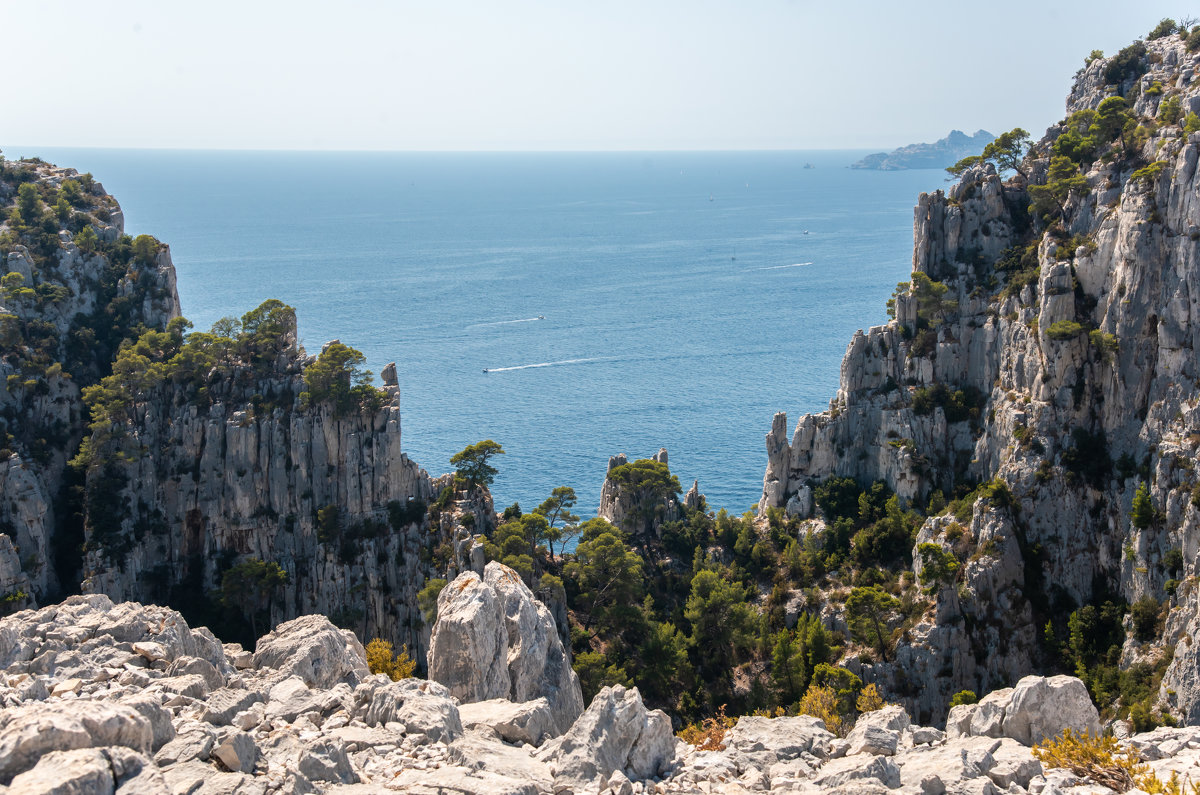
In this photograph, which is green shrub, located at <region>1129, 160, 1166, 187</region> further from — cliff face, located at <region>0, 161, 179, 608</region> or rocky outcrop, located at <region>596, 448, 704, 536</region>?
cliff face, located at <region>0, 161, 179, 608</region>

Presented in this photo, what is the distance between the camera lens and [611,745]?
3322cm

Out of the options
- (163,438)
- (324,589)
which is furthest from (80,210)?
(324,589)

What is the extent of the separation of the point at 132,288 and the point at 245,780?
82.4m

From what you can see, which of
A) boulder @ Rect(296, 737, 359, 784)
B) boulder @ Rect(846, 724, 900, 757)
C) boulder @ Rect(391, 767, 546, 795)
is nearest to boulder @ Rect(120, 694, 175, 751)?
boulder @ Rect(296, 737, 359, 784)

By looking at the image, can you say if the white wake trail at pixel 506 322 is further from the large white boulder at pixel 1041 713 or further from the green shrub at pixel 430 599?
the large white boulder at pixel 1041 713

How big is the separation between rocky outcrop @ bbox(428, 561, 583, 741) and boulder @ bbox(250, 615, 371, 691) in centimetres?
384

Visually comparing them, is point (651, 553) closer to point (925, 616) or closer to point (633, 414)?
point (925, 616)

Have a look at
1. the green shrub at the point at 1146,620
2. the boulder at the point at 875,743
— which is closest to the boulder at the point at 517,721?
the boulder at the point at 875,743

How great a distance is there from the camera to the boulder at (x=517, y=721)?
115 feet

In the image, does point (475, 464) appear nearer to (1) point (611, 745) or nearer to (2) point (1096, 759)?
(1) point (611, 745)

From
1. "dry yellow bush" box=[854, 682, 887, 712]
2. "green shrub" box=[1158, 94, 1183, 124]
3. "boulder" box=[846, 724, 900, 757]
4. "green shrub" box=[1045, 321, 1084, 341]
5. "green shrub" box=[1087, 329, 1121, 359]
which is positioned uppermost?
"green shrub" box=[1158, 94, 1183, 124]

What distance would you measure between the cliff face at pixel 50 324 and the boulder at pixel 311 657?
3794cm

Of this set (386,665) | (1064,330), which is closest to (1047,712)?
(386,665)

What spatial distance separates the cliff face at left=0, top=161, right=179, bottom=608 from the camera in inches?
3073
